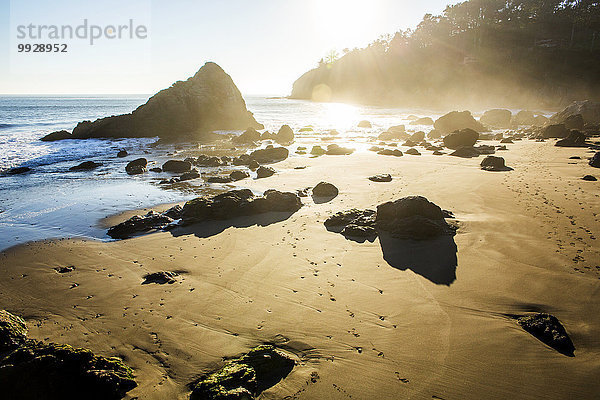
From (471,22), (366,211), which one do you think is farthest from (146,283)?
(471,22)

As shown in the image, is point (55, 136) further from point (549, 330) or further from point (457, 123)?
point (457, 123)

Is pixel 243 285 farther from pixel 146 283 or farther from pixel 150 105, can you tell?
pixel 150 105

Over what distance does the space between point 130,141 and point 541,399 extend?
35523 millimetres

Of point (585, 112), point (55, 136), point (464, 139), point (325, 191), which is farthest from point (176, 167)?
point (585, 112)

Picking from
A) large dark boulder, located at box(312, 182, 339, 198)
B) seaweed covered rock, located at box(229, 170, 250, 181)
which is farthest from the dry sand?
seaweed covered rock, located at box(229, 170, 250, 181)

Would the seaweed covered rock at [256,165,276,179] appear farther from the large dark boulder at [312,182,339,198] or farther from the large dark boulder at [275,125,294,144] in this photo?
the large dark boulder at [275,125,294,144]

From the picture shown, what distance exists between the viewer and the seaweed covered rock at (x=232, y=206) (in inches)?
375

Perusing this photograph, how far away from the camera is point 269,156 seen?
19625 mm

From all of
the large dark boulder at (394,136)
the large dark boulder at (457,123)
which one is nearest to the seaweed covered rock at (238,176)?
the large dark boulder at (394,136)

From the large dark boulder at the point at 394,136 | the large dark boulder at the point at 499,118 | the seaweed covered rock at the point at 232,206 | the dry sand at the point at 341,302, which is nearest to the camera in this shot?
the dry sand at the point at 341,302

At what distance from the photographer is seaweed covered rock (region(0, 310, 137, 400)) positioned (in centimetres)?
331

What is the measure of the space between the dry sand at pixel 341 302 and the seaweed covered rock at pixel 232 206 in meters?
0.46

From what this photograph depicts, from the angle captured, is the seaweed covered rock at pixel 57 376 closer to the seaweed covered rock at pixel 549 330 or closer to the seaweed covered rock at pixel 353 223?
the seaweed covered rock at pixel 549 330

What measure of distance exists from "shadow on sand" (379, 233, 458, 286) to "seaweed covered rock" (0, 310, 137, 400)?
517cm
